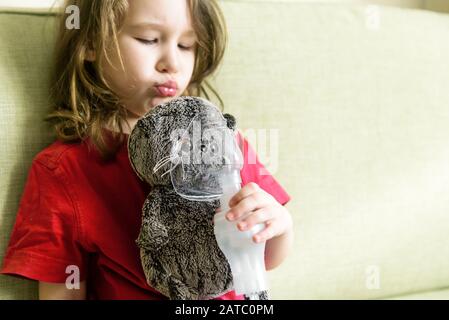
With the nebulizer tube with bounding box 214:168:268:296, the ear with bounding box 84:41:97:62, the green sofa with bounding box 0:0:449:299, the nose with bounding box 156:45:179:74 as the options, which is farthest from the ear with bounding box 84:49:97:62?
the nebulizer tube with bounding box 214:168:268:296

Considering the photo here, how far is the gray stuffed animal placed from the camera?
70cm

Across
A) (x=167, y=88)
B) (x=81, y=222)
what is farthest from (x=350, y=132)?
(x=81, y=222)

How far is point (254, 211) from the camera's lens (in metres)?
0.69

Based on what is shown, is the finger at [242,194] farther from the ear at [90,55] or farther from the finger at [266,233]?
the ear at [90,55]

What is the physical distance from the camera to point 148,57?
843 mm

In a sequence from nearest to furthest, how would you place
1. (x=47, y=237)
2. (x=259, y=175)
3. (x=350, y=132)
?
(x=47, y=237)
(x=259, y=175)
(x=350, y=132)

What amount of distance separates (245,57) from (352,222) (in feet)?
1.15

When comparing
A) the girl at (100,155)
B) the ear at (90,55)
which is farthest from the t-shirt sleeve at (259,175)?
the ear at (90,55)

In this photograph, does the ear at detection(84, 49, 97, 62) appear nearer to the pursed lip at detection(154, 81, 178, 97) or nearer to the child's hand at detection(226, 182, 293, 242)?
the pursed lip at detection(154, 81, 178, 97)

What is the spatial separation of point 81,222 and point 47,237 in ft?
0.16

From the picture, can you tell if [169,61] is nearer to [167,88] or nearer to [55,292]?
[167,88]

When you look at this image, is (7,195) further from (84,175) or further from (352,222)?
(352,222)

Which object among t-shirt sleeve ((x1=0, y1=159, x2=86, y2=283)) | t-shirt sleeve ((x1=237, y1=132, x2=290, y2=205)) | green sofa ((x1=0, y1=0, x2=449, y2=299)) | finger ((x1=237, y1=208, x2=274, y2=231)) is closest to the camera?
finger ((x1=237, y1=208, x2=274, y2=231))

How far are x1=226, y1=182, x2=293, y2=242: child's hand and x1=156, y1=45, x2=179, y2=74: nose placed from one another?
9.2 inches
